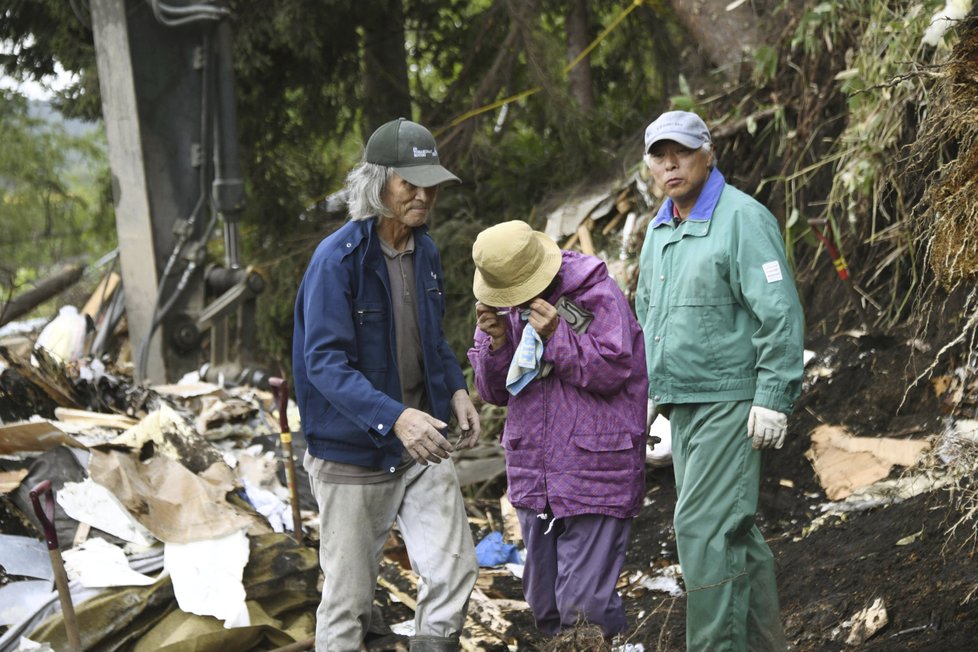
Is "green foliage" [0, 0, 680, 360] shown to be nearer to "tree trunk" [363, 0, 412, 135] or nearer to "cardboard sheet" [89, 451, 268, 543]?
"tree trunk" [363, 0, 412, 135]

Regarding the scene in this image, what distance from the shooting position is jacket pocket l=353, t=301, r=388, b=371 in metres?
3.57

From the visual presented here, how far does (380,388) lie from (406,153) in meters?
0.78

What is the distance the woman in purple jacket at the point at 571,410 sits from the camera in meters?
3.77

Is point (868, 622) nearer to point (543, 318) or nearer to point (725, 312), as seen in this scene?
point (725, 312)

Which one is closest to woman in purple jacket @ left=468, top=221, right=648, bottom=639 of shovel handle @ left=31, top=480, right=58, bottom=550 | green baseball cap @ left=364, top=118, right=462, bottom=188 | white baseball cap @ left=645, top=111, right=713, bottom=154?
green baseball cap @ left=364, top=118, right=462, bottom=188

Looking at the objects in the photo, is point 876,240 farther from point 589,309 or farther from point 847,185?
point 589,309

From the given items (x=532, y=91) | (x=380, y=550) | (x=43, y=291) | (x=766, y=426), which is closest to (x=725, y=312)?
(x=766, y=426)

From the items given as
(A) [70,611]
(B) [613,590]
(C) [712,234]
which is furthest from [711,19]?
(A) [70,611]

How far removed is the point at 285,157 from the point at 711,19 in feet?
14.4

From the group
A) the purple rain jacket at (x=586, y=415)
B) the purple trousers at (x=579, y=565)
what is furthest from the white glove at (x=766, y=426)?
the purple trousers at (x=579, y=565)

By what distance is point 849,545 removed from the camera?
471 centimetres

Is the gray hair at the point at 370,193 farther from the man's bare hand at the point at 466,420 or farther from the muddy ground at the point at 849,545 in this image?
the muddy ground at the point at 849,545

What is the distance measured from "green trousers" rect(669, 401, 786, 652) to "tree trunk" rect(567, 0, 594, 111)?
5892 millimetres

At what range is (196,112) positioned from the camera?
8812 millimetres
